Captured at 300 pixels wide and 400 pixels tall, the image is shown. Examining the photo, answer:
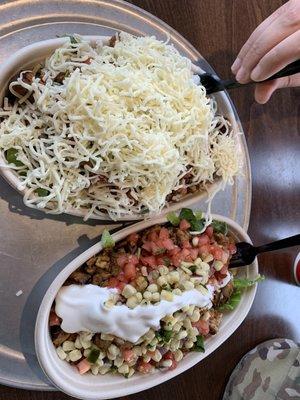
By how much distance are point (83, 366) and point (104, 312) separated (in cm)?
20

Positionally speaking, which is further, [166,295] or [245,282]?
[245,282]

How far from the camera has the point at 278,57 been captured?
1185 mm

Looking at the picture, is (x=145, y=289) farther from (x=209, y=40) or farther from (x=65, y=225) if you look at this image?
(x=209, y=40)

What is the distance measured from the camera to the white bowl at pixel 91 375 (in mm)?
1212

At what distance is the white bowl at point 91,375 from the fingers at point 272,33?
42cm

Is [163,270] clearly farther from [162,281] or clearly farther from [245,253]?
[245,253]

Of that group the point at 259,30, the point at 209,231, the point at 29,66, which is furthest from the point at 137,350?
the point at 259,30

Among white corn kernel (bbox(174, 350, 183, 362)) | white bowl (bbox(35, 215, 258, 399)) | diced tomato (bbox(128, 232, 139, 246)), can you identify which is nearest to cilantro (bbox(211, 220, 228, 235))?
white bowl (bbox(35, 215, 258, 399))

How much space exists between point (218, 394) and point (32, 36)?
124 cm

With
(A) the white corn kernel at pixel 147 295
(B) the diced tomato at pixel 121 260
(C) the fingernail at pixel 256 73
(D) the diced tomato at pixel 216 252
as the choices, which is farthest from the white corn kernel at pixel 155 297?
(C) the fingernail at pixel 256 73

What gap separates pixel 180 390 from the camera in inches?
65.1

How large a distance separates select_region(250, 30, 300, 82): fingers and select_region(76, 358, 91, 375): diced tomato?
0.82 m

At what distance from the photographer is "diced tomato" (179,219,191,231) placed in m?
1.37

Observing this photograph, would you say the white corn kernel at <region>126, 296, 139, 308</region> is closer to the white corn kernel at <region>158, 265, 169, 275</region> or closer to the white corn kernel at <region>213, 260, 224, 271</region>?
the white corn kernel at <region>158, 265, 169, 275</region>
